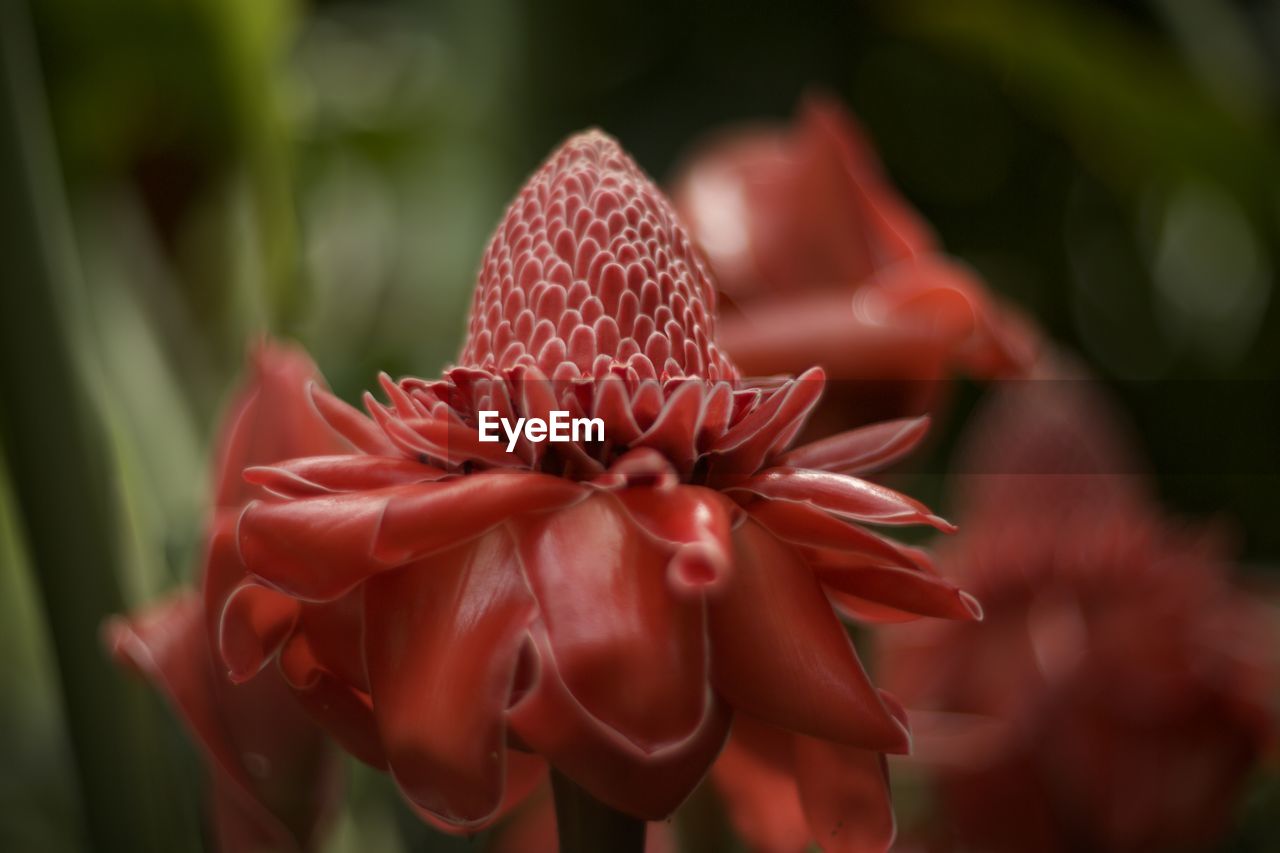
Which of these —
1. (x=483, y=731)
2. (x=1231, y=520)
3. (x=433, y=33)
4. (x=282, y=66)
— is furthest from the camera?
(x=433, y=33)

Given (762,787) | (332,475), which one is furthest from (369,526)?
(762,787)

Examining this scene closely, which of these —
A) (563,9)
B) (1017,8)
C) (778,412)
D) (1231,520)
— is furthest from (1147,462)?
(778,412)

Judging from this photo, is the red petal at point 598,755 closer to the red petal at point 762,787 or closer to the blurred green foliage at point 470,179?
the red petal at point 762,787

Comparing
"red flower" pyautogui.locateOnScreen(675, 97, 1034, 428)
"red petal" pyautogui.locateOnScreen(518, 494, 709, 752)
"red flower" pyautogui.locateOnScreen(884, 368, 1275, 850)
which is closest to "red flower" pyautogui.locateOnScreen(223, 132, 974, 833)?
"red petal" pyautogui.locateOnScreen(518, 494, 709, 752)

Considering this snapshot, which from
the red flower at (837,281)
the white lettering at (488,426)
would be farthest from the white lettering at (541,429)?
the red flower at (837,281)

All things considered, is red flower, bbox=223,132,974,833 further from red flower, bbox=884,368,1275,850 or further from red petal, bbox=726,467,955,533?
red flower, bbox=884,368,1275,850

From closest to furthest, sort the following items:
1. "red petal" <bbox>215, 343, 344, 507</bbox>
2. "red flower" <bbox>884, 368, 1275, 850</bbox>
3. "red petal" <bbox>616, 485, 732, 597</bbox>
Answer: "red petal" <bbox>616, 485, 732, 597</bbox> < "red petal" <bbox>215, 343, 344, 507</bbox> < "red flower" <bbox>884, 368, 1275, 850</bbox>

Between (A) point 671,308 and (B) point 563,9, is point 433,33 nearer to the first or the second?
(B) point 563,9
